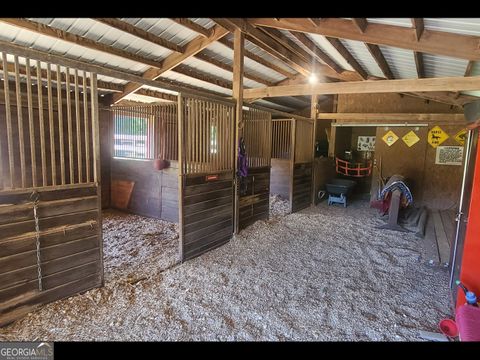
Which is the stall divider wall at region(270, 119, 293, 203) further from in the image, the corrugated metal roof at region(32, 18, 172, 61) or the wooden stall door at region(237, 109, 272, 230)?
the corrugated metal roof at region(32, 18, 172, 61)

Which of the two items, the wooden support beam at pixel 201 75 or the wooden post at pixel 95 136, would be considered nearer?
the wooden post at pixel 95 136

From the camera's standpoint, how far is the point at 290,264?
318 centimetres

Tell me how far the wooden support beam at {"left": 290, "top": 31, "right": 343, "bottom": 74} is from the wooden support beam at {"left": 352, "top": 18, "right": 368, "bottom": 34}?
1175mm

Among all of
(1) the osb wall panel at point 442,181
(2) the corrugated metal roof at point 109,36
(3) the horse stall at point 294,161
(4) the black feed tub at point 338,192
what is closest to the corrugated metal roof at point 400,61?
(3) the horse stall at point 294,161

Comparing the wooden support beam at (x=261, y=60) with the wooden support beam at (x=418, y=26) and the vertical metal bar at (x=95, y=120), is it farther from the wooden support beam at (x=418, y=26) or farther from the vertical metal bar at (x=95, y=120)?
the wooden support beam at (x=418, y=26)

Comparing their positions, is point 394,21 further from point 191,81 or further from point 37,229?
point 191,81

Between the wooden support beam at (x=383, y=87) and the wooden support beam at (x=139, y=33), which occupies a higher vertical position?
the wooden support beam at (x=139, y=33)

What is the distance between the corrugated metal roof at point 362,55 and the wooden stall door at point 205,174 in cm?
177

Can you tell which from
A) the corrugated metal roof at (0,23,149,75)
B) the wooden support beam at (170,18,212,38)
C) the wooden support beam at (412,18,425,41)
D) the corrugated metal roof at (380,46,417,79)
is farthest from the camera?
the corrugated metal roof at (380,46,417,79)

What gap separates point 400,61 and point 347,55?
741 mm

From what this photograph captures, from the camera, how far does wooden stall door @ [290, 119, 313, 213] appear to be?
5.54 m

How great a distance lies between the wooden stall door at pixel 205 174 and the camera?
3090 mm

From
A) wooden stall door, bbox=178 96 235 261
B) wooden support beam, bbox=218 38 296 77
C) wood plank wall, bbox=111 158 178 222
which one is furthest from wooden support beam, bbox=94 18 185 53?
wood plank wall, bbox=111 158 178 222
